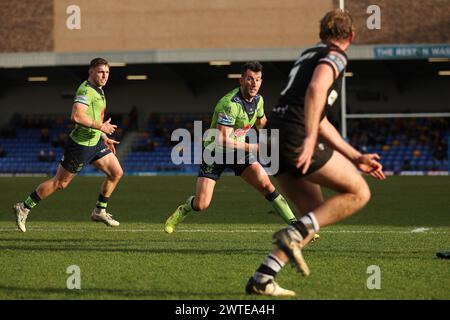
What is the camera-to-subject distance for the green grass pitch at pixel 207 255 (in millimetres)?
7258

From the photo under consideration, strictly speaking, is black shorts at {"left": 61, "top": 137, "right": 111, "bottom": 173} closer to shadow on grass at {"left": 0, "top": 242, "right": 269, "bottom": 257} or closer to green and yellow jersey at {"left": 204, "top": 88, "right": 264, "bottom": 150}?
green and yellow jersey at {"left": 204, "top": 88, "right": 264, "bottom": 150}

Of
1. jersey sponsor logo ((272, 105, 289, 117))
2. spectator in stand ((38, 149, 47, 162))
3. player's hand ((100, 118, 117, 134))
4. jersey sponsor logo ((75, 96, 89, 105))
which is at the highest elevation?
spectator in stand ((38, 149, 47, 162))

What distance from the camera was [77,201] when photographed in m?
21.0

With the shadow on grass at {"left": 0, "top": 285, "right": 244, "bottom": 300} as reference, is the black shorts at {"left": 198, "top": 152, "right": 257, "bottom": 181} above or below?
above

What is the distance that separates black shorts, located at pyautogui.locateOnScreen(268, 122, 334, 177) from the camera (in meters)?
6.82

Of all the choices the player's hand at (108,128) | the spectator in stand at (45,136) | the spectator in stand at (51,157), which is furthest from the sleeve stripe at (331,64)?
the spectator in stand at (45,136)

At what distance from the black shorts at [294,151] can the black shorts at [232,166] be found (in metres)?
A: 4.08

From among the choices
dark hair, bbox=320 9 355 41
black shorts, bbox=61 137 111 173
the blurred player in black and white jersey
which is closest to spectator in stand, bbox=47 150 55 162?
black shorts, bbox=61 137 111 173

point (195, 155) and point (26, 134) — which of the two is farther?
point (26, 134)

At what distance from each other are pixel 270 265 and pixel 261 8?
35770mm

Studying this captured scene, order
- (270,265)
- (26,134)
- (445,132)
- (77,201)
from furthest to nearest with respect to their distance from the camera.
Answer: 1. (26,134)
2. (445,132)
3. (77,201)
4. (270,265)

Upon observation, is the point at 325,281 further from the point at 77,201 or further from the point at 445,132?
the point at 445,132

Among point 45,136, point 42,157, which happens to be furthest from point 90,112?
point 45,136
